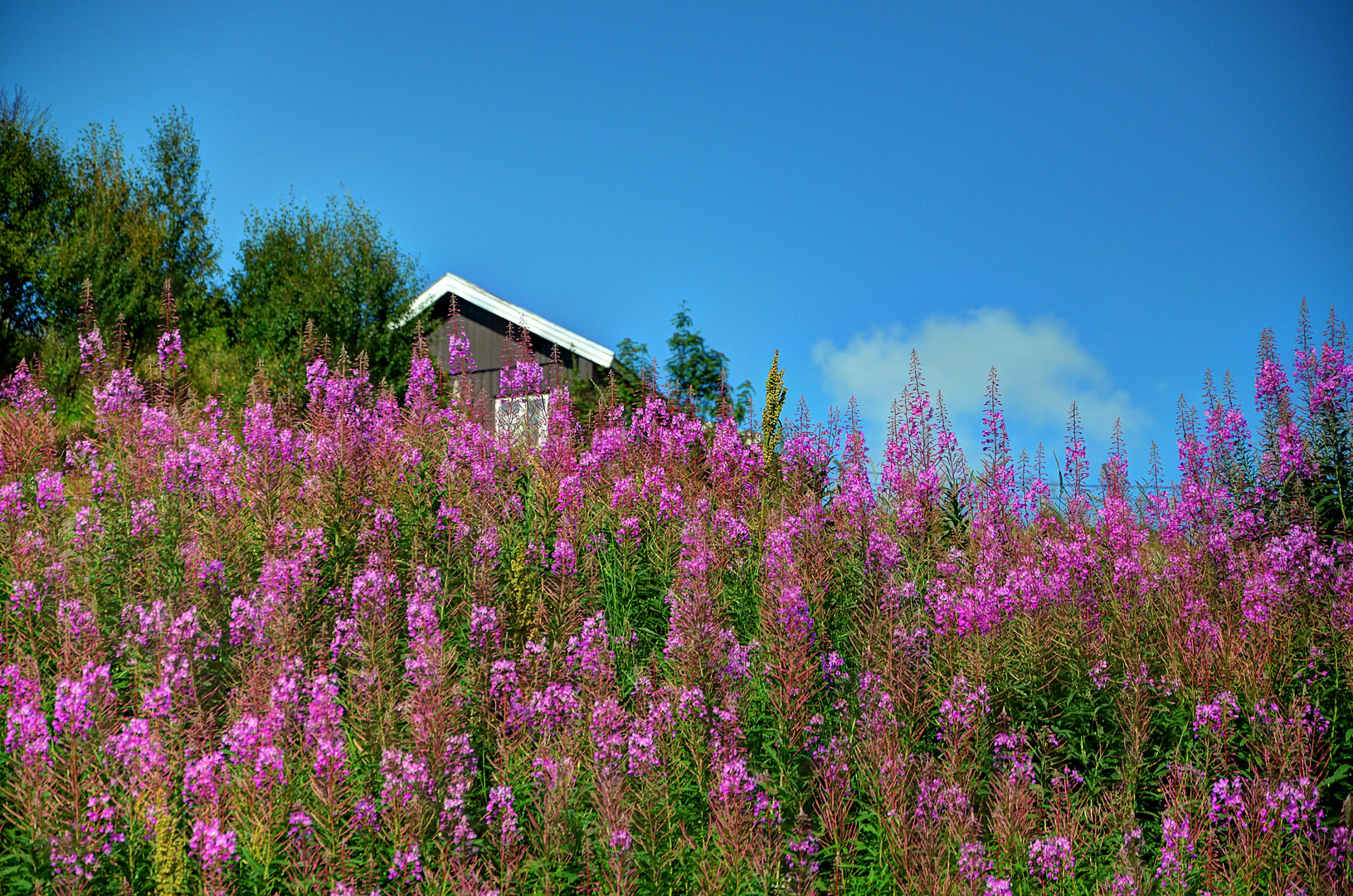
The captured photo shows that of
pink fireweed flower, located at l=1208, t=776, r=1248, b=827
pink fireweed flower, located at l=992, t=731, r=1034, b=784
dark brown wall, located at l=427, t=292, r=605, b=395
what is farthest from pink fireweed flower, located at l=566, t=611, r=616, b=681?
dark brown wall, located at l=427, t=292, r=605, b=395

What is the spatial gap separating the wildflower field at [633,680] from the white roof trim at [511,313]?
659 inches

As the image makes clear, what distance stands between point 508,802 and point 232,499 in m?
4.14

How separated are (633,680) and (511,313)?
70.7 ft

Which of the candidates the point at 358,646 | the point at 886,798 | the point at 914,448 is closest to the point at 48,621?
the point at 358,646

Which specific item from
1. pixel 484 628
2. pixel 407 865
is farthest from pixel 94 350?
pixel 407 865

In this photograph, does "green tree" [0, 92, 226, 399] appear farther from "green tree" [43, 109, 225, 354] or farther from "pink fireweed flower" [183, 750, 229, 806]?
"pink fireweed flower" [183, 750, 229, 806]

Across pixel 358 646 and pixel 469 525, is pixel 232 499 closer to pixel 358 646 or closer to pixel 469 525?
pixel 469 525

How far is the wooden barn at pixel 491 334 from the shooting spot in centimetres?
2456

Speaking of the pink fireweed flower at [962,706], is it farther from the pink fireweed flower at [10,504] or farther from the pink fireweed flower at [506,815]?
the pink fireweed flower at [10,504]

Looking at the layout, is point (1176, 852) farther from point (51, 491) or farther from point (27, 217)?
point (27, 217)

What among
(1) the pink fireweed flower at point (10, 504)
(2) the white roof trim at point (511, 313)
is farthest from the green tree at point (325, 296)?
(1) the pink fireweed flower at point (10, 504)

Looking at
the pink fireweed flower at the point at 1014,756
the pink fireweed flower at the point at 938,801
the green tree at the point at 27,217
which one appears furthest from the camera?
the green tree at the point at 27,217

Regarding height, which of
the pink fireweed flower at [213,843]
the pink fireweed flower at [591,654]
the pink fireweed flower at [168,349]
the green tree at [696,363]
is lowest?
the pink fireweed flower at [213,843]

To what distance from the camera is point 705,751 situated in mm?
4512
